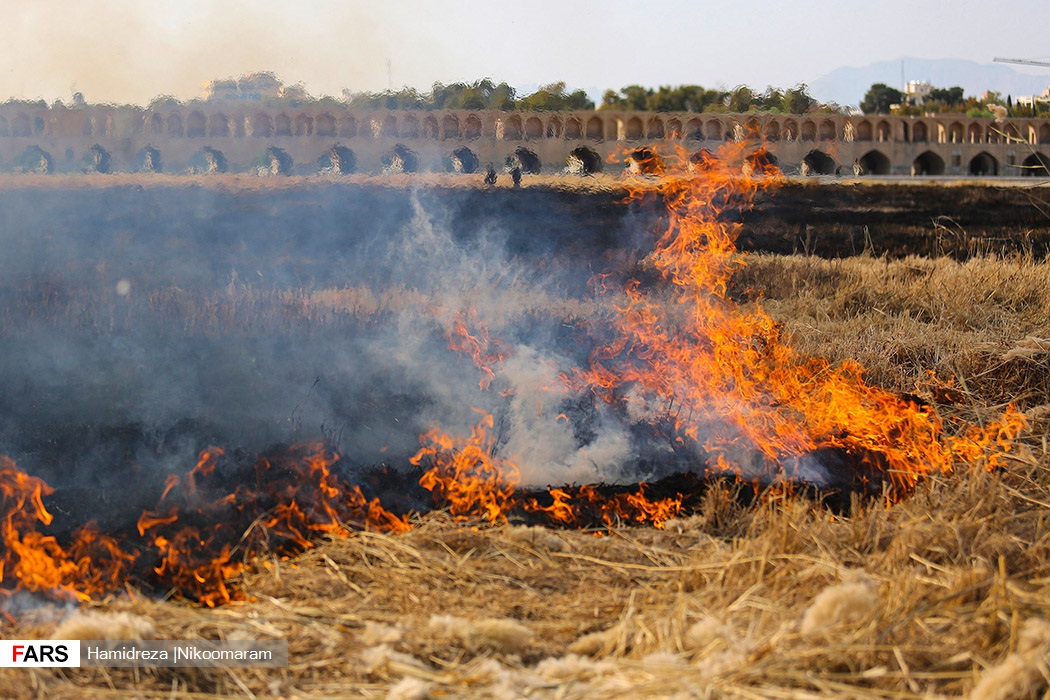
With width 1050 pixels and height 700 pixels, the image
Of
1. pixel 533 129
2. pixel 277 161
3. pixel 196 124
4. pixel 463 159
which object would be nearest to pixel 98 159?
pixel 196 124

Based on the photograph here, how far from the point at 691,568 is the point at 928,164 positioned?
68.8 metres

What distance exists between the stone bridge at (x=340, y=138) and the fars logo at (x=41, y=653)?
24.8 ft

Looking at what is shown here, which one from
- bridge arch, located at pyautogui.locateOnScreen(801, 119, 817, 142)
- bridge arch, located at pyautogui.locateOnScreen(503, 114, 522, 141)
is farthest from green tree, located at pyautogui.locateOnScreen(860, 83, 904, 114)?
bridge arch, located at pyautogui.locateOnScreen(503, 114, 522, 141)

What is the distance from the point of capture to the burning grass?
3.69 m

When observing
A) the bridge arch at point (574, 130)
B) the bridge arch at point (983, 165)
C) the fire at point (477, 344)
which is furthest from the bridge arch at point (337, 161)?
the bridge arch at point (983, 165)

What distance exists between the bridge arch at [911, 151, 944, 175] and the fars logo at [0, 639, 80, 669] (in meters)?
66.3

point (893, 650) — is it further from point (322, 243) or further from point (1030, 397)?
point (322, 243)

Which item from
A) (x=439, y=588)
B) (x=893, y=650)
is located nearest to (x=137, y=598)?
(x=439, y=588)

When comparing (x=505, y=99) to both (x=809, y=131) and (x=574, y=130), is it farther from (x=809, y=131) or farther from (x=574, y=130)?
(x=809, y=131)

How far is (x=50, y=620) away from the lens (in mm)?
4484

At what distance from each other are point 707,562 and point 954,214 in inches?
1402

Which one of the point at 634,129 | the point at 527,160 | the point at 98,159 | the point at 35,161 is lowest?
the point at 35,161

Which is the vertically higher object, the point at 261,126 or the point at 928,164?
the point at 928,164

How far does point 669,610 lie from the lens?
432cm
